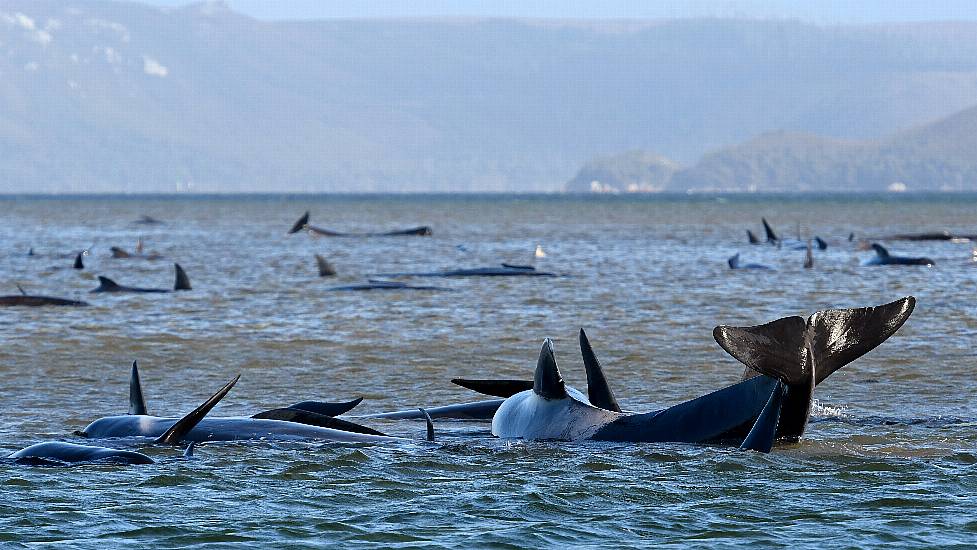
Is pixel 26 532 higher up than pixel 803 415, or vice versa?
pixel 803 415

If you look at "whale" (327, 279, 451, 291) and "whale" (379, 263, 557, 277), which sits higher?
"whale" (379, 263, 557, 277)

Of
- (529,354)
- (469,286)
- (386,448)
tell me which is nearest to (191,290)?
(469,286)

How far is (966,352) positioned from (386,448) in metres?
10.4

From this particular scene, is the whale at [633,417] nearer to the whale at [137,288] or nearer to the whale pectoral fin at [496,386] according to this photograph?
the whale pectoral fin at [496,386]

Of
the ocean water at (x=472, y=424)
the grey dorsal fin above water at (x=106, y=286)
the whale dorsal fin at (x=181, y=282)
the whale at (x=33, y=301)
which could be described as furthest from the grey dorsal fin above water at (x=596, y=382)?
the whale dorsal fin at (x=181, y=282)

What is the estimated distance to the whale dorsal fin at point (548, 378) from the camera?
1262 centimetres

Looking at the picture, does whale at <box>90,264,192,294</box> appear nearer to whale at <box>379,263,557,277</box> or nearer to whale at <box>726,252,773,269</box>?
whale at <box>379,263,557,277</box>

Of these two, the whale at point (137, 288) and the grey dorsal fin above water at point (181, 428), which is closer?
the grey dorsal fin above water at point (181, 428)

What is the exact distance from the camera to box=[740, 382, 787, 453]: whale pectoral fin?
1189cm

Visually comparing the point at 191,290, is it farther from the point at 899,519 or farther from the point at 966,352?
the point at 899,519

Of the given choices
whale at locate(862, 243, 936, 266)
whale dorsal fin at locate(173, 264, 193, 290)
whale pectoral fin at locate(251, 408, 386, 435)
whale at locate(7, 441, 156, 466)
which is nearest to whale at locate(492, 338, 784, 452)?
whale pectoral fin at locate(251, 408, 386, 435)

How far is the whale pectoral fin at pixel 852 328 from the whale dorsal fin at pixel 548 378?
2254 mm

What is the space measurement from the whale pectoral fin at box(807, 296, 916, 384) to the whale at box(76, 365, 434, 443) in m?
3.76

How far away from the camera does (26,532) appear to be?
34.1 feet
